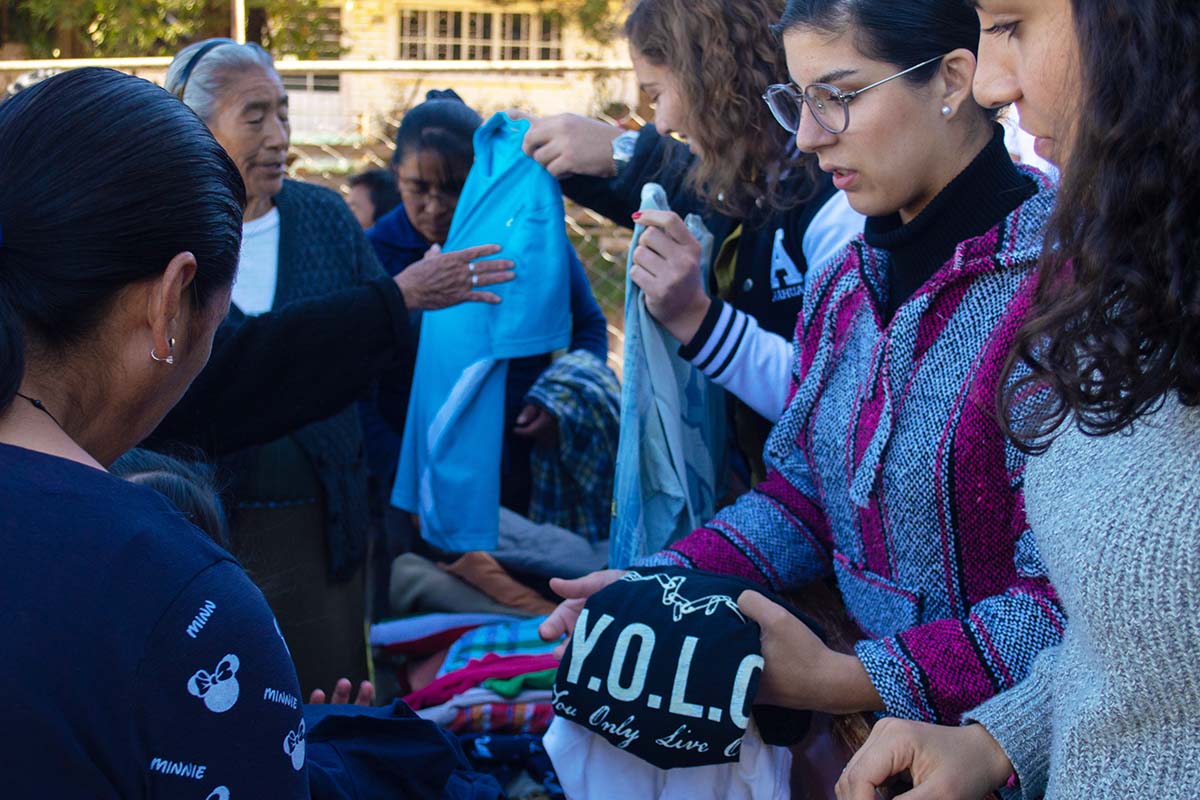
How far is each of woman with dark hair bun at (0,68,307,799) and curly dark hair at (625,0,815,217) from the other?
1327 mm

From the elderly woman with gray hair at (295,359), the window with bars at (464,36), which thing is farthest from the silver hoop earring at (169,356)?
the window with bars at (464,36)

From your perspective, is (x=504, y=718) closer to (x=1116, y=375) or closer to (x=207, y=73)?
(x=1116, y=375)

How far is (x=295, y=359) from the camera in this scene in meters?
2.66

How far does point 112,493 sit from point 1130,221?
0.98 meters

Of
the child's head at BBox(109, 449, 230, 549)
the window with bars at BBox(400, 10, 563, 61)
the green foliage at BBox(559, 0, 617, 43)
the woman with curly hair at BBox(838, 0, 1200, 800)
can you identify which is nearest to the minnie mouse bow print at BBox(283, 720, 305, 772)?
the child's head at BBox(109, 449, 230, 549)

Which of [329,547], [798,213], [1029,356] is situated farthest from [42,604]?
[329,547]

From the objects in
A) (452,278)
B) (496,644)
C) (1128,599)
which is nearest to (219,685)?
(1128,599)

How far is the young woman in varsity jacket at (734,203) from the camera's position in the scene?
231 cm

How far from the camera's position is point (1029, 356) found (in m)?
1.21

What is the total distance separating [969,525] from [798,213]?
0.96m

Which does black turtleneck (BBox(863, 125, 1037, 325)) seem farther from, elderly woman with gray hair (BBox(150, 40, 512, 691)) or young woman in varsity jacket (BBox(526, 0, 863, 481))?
elderly woman with gray hair (BBox(150, 40, 512, 691))

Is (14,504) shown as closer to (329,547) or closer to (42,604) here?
(42,604)

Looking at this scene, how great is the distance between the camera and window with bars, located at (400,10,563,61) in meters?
18.1

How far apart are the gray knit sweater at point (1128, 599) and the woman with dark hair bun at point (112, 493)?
0.81 metres
